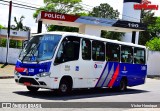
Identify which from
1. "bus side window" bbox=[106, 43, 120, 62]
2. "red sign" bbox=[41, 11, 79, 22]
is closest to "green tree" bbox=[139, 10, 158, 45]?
"red sign" bbox=[41, 11, 79, 22]

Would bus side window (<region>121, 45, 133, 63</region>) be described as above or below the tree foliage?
below

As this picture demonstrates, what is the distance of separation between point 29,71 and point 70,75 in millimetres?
1805

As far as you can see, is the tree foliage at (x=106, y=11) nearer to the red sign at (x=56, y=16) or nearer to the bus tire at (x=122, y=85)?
the red sign at (x=56, y=16)

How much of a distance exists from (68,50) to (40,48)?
1.19m

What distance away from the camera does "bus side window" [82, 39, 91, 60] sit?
16266 millimetres

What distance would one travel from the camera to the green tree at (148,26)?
80938 millimetres

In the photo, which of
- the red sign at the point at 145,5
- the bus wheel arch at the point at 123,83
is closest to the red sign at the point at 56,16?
the bus wheel arch at the point at 123,83

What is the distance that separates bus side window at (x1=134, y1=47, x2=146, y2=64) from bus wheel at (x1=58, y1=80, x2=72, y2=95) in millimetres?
6539

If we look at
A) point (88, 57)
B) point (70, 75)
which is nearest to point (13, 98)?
point (70, 75)

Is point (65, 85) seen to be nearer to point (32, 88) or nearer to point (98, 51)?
point (32, 88)

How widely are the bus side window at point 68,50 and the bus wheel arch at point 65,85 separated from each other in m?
0.80

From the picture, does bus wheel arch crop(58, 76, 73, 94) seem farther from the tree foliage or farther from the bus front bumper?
the tree foliage

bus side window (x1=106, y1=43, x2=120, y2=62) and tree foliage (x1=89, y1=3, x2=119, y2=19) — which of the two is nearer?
bus side window (x1=106, y1=43, x2=120, y2=62)

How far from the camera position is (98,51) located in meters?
17.4
